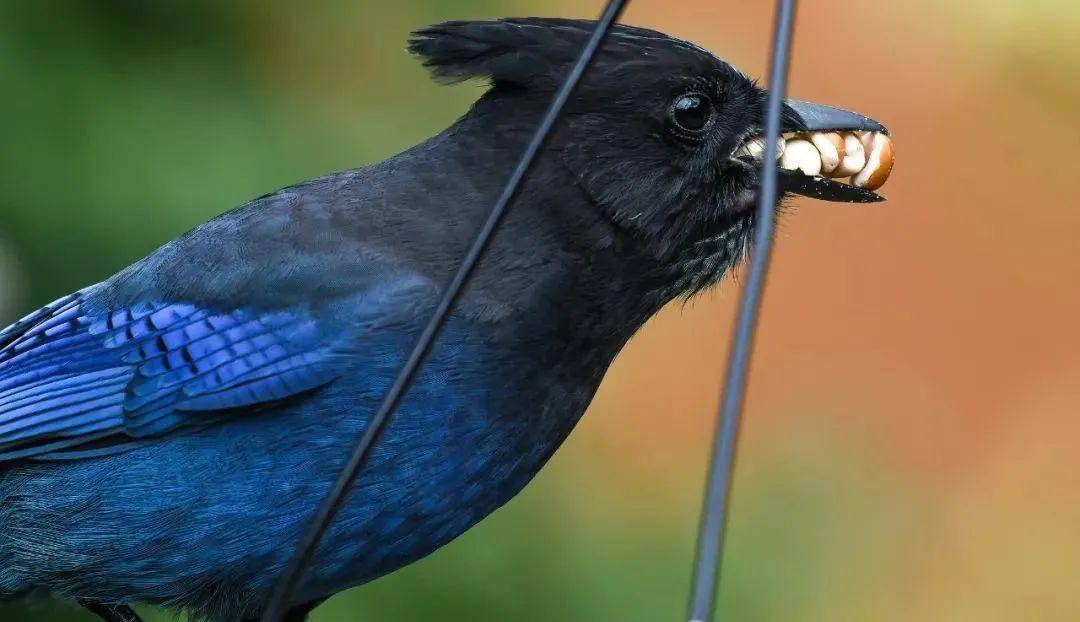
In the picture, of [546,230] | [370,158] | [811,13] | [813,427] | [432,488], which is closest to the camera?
[432,488]

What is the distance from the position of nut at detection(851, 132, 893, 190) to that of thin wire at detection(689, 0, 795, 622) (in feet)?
3.05

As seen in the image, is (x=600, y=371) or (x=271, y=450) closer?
(x=271, y=450)

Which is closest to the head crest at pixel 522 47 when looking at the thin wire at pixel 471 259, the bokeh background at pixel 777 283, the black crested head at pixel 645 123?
the black crested head at pixel 645 123

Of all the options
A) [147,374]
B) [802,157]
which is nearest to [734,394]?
[802,157]

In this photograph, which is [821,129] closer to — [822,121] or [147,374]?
[822,121]

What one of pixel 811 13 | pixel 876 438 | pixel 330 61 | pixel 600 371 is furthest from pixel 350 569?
pixel 811 13

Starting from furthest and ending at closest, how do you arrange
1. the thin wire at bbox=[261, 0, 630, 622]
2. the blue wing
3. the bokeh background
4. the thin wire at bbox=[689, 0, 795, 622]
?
the bokeh background
the blue wing
the thin wire at bbox=[261, 0, 630, 622]
the thin wire at bbox=[689, 0, 795, 622]

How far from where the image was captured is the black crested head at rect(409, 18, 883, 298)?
99.5 inches

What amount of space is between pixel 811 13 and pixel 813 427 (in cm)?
134

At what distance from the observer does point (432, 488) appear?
2.36m

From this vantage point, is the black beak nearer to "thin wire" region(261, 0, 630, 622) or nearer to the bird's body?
the bird's body

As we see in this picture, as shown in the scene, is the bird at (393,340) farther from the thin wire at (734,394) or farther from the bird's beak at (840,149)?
the thin wire at (734,394)

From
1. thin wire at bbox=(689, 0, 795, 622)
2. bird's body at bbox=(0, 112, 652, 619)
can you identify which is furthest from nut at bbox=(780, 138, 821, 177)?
thin wire at bbox=(689, 0, 795, 622)

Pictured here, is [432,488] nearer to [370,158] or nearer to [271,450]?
[271,450]
